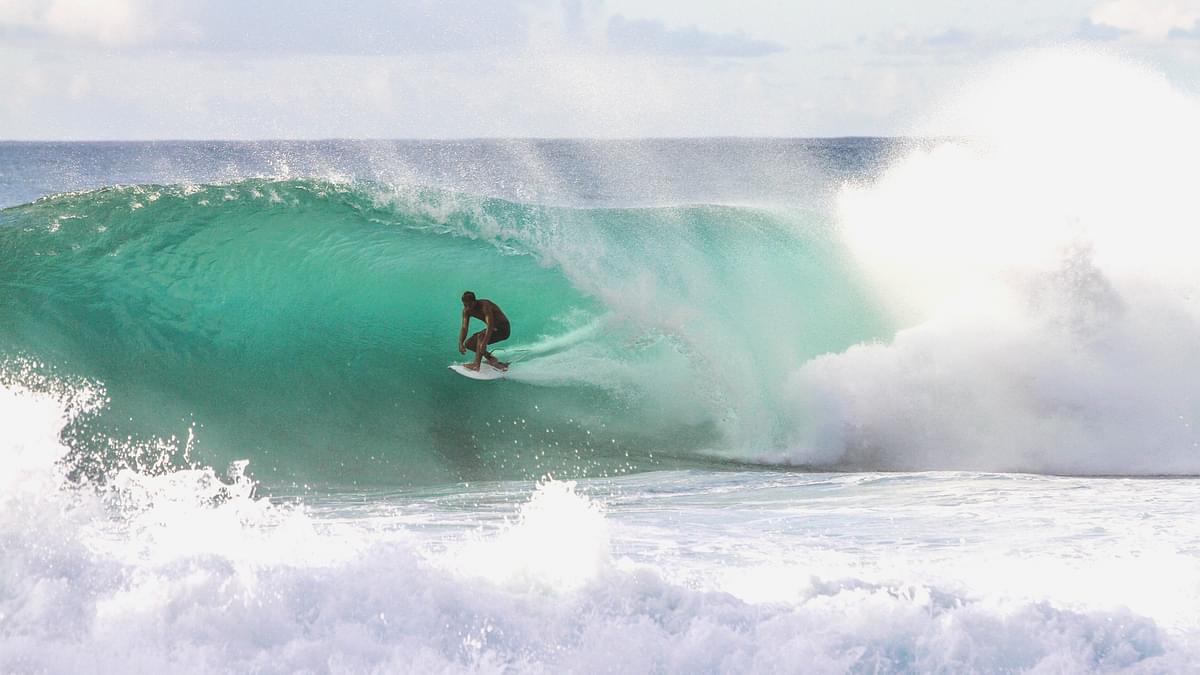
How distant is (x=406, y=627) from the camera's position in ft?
18.7

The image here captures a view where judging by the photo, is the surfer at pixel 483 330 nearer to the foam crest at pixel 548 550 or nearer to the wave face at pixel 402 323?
the wave face at pixel 402 323

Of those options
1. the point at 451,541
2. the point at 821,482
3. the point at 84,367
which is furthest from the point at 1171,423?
the point at 84,367

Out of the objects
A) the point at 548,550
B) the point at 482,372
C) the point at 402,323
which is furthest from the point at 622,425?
the point at 548,550

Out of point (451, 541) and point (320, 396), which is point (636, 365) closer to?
point (320, 396)

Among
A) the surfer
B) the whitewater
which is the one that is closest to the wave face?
the whitewater

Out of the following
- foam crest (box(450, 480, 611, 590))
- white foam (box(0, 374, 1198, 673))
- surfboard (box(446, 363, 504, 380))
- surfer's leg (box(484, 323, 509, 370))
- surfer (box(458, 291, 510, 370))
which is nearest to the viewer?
white foam (box(0, 374, 1198, 673))

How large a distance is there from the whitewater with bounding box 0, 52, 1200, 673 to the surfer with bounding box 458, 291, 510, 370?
726 millimetres

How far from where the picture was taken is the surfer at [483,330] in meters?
10.4

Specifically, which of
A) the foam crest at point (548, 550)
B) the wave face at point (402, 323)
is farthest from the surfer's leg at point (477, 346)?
the foam crest at point (548, 550)

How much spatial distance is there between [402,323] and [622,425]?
2692mm

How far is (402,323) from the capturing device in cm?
1239

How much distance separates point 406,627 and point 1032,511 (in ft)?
16.3

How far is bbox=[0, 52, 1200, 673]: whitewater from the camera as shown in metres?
5.71

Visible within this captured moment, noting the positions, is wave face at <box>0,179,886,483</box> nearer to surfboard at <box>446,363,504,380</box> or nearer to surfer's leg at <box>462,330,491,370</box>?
surfboard at <box>446,363,504,380</box>
